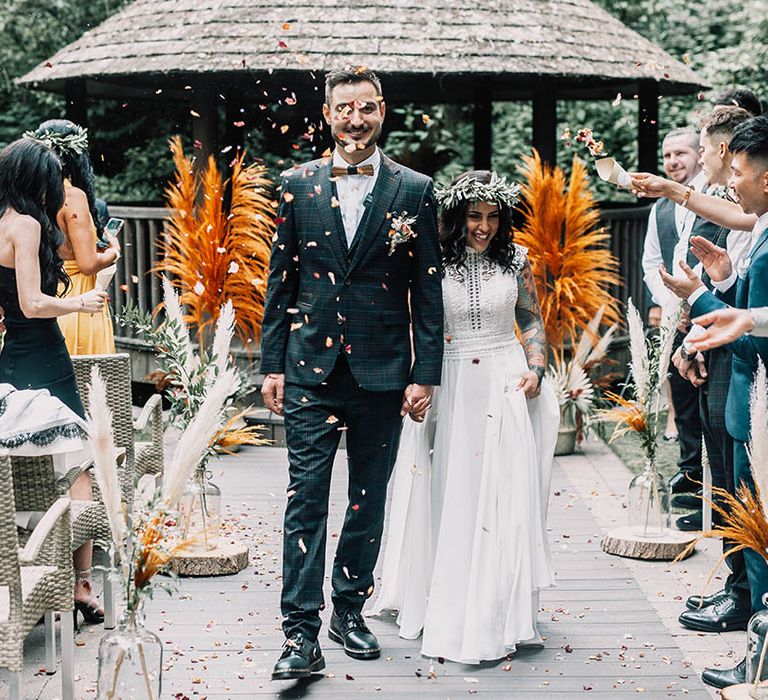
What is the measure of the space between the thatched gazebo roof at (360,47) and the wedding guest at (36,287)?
4889mm

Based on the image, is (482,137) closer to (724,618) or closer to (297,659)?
(724,618)

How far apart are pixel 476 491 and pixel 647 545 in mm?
1872

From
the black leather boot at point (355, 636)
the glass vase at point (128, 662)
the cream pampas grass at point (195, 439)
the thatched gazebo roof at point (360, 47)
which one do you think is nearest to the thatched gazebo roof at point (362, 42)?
the thatched gazebo roof at point (360, 47)

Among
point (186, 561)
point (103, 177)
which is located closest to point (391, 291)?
point (186, 561)

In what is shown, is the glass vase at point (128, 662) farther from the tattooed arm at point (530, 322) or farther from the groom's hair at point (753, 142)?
the groom's hair at point (753, 142)

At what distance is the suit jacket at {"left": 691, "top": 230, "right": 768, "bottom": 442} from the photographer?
461cm

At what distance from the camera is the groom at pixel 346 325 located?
5.07 metres

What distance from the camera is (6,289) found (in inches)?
221

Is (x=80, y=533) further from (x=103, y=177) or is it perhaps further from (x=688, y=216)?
(x=103, y=177)

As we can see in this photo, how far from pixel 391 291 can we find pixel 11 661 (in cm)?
196

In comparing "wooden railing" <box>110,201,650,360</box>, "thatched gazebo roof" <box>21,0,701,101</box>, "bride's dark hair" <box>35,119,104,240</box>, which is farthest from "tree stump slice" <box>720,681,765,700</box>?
"wooden railing" <box>110,201,650,360</box>

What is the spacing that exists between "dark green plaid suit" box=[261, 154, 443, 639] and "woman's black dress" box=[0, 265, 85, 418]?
1016 millimetres

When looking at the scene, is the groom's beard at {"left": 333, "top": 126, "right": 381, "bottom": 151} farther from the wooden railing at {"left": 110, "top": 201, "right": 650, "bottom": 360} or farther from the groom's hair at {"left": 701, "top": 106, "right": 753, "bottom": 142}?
the wooden railing at {"left": 110, "top": 201, "right": 650, "bottom": 360}

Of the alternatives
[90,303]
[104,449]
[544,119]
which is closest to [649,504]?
[90,303]
